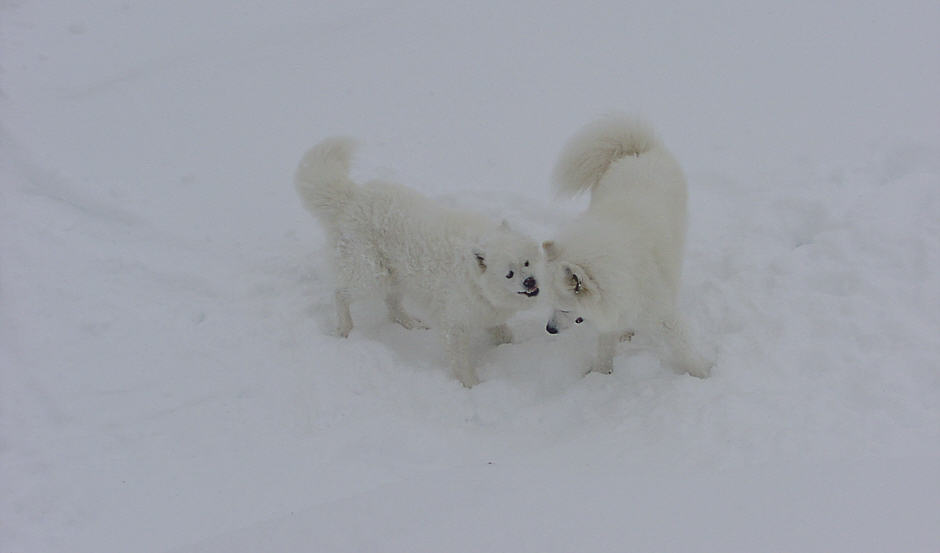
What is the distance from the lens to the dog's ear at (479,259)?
422 cm

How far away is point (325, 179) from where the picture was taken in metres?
4.50

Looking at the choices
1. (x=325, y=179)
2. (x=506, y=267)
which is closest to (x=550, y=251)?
(x=506, y=267)

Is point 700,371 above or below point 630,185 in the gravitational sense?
below

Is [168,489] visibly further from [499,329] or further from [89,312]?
[499,329]

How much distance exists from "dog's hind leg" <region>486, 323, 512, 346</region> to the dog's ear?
0.73m

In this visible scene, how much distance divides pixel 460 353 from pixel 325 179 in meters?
1.58

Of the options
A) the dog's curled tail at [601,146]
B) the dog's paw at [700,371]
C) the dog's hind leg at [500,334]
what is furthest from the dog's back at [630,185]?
the dog's hind leg at [500,334]

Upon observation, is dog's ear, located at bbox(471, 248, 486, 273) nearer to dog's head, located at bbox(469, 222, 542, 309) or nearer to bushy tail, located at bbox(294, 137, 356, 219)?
dog's head, located at bbox(469, 222, 542, 309)

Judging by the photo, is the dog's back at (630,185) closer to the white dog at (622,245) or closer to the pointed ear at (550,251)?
the white dog at (622,245)

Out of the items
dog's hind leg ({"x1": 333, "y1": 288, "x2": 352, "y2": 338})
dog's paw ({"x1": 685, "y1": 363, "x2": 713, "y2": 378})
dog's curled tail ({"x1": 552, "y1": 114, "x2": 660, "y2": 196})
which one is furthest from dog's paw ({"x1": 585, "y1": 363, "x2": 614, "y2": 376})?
dog's hind leg ({"x1": 333, "y1": 288, "x2": 352, "y2": 338})

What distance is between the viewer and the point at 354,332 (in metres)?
4.86

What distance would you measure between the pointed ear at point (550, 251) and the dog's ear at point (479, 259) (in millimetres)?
547

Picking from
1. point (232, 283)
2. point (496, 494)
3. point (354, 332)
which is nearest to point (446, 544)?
point (496, 494)

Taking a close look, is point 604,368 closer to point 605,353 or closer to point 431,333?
point 605,353
